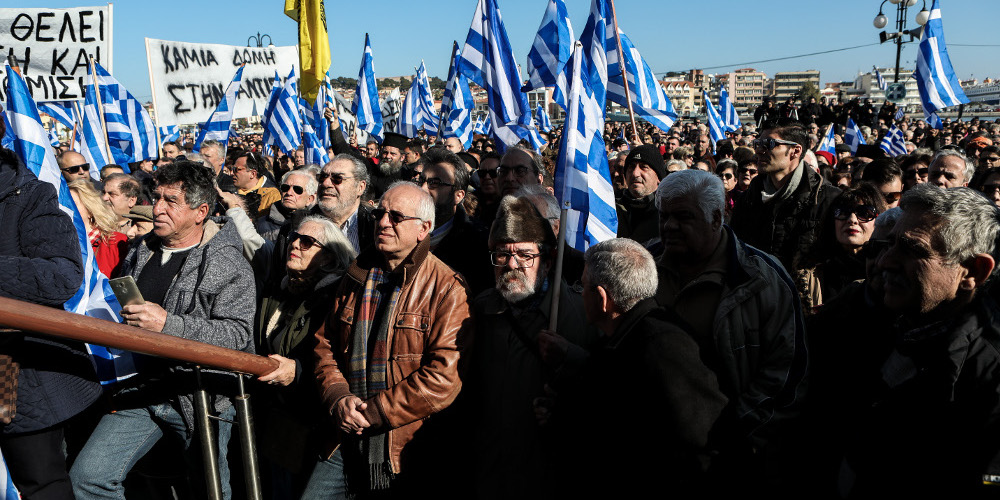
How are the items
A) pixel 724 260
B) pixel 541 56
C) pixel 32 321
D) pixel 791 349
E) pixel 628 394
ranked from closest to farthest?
1. pixel 32 321
2. pixel 628 394
3. pixel 791 349
4. pixel 724 260
5. pixel 541 56

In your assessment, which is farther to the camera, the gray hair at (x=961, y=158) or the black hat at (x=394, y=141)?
the black hat at (x=394, y=141)

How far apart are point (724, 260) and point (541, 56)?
4799 mm

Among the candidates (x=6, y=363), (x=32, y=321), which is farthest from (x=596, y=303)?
(x=6, y=363)

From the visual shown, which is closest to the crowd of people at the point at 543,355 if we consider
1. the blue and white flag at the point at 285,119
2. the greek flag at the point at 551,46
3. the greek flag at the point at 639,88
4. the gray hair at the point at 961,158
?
the gray hair at the point at 961,158

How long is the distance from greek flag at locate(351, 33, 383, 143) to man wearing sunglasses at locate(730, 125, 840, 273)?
27.1 ft

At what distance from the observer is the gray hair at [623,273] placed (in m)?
2.45

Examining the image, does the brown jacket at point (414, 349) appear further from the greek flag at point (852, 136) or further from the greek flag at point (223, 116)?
the greek flag at point (852, 136)

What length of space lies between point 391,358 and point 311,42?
4506 mm

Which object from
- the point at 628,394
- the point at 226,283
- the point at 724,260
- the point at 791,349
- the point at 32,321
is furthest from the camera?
the point at 226,283

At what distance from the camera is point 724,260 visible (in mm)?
2852

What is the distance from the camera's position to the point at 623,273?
246cm

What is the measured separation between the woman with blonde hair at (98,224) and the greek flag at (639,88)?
421 cm

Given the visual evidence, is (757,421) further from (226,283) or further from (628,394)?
(226,283)

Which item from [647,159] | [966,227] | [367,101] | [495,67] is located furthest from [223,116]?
[966,227]
